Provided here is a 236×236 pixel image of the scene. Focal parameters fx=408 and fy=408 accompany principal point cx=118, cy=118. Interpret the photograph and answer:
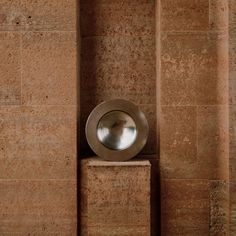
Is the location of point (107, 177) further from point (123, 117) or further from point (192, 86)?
point (192, 86)

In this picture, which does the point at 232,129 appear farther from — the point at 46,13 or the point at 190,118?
the point at 46,13

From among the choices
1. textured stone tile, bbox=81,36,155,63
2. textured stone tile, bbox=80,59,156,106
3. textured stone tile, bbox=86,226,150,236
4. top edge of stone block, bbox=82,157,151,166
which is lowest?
textured stone tile, bbox=86,226,150,236

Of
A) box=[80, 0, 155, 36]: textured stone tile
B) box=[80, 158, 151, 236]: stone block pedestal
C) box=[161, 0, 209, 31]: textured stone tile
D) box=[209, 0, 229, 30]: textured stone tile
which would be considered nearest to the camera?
box=[80, 158, 151, 236]: stone block pedestal

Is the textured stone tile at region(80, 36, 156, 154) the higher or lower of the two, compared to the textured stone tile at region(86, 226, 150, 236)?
higher

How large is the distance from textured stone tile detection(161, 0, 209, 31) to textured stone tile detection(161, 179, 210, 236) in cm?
144

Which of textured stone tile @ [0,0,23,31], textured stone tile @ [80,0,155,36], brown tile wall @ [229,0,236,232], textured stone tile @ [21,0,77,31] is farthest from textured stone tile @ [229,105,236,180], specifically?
textured stone tile @ [0,0,23,31]

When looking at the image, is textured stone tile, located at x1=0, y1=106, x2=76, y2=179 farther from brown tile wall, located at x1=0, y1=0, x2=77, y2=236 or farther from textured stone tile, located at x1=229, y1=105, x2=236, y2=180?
textured stone tile, located at x1=229, y1=105, x2=236, y2=180

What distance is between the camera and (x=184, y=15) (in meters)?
3.78

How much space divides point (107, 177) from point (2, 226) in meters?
1.10

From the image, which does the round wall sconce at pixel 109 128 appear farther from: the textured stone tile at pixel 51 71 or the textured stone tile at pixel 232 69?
the textured stone tile at pixel 232 69

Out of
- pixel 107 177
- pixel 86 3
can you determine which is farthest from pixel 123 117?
pixel 86 3

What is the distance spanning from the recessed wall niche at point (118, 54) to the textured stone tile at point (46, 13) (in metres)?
0.41

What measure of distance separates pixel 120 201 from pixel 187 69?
4.43ft

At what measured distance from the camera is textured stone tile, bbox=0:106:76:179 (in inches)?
148
